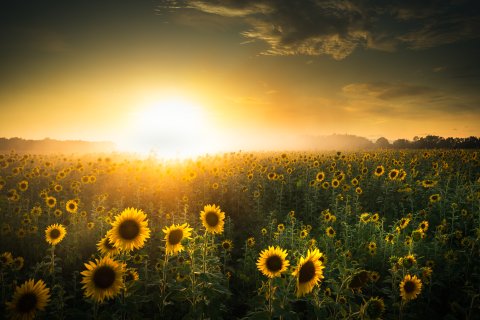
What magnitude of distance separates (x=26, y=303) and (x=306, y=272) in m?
3.13

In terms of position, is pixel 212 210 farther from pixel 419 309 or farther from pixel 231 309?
pixel 419 309

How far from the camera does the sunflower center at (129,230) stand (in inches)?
163

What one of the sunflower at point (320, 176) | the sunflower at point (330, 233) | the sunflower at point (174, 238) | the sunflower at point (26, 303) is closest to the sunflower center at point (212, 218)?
the sunflower at point (174, 238)

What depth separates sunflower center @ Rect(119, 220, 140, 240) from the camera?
13.6 ft

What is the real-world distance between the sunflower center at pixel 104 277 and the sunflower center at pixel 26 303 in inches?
24.9

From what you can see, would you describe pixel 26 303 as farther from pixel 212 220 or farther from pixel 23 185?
pixel 23 185

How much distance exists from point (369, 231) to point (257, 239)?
3154 mm

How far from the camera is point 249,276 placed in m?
6.62

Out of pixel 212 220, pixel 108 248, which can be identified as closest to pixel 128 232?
pixel 108 248

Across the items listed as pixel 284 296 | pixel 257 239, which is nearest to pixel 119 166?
pixel 257 239

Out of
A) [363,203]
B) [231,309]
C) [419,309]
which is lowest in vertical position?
[231,309]

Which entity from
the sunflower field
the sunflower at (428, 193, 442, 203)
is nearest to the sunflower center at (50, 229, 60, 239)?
the sunflower field

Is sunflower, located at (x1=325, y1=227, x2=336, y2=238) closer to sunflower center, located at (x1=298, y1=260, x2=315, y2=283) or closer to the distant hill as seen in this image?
sunflower center, located at (x1=298, y1=260, x2=315, y2=283)

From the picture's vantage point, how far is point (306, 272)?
347 centimetres
